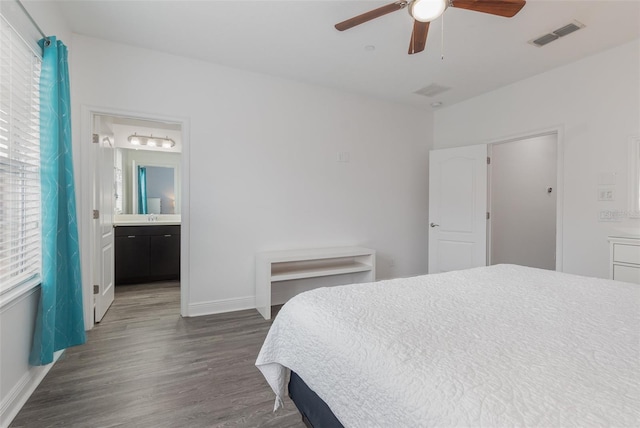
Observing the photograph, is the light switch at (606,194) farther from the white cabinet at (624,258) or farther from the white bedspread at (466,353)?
the white bedspread at (466,353)

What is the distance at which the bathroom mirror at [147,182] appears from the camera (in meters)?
4.73

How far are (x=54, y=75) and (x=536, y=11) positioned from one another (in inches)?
129

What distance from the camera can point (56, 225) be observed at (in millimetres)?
1893

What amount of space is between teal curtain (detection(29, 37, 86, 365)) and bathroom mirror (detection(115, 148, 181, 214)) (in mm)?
2936

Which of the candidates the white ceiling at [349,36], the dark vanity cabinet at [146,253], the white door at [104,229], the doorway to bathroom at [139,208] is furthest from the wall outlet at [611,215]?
the dark vanity cabinet at [146,253]

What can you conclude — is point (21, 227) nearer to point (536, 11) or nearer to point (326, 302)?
point (326, 302)

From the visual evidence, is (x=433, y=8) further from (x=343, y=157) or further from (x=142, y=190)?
(x=142, y=190)

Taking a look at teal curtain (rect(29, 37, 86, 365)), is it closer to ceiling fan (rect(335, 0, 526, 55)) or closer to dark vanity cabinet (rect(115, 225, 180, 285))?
ceiling fan (rect(335, 0, 526, 55))

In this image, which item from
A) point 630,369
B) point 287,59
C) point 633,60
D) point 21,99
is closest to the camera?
point 630,369

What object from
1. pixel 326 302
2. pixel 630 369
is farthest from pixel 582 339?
pixel 326 302

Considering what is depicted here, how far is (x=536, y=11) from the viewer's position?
2260 millimetres

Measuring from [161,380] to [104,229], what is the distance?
1828mm

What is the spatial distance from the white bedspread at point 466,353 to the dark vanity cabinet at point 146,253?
3572 millimetres

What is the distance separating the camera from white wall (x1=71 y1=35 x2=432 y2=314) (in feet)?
9.47
